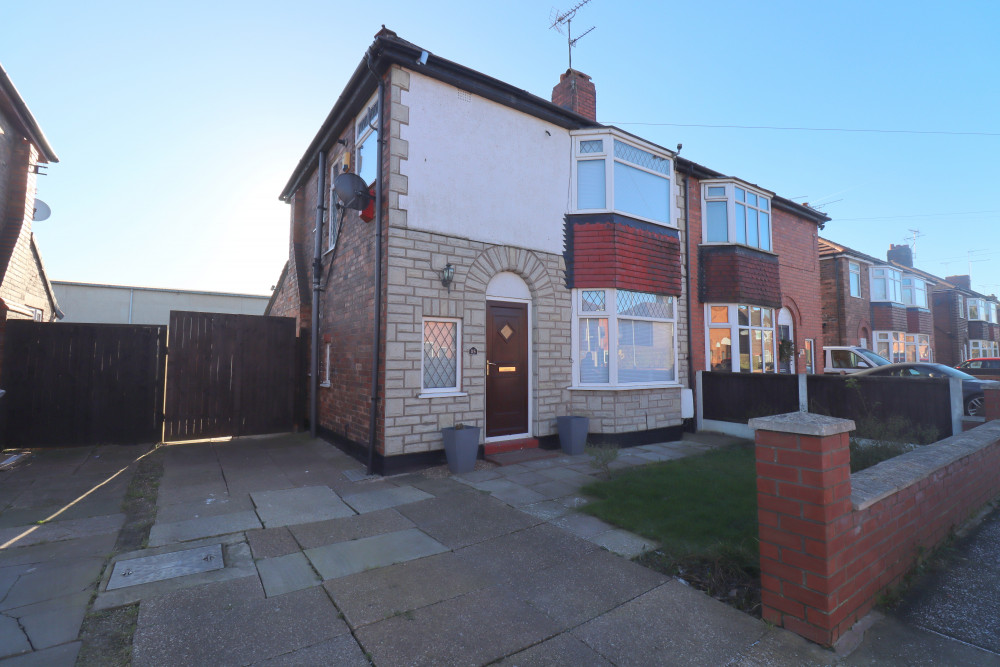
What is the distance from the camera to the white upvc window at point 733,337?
1053cm

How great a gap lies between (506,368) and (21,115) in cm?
947

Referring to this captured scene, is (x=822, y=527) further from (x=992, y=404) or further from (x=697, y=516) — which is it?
(x=992, y=404)

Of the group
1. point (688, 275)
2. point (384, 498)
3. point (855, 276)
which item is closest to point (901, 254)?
point (855, 276)

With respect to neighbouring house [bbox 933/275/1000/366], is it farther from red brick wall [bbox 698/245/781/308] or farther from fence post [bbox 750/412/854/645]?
fence post [bbox 750/412/854/645]

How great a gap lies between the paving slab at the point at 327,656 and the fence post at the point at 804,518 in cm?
230

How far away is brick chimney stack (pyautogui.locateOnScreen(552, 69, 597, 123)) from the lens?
987 centimetres

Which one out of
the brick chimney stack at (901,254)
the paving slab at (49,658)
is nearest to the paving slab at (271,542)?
the paving slab at (49,658)

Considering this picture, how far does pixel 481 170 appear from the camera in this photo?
730 centimetres

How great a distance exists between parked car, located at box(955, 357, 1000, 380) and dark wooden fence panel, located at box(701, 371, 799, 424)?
1327 centimetres

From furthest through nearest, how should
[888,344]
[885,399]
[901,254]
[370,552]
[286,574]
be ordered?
[901,254] < [888,344] < [885,399] < [370,552] < [286,574]

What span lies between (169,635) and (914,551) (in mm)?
4805

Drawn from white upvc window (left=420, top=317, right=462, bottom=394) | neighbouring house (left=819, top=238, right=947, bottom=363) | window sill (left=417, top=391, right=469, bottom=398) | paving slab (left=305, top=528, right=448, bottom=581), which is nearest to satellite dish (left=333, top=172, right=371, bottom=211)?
A: white upvc window (left=420, top=317, right=462, bottom=394)

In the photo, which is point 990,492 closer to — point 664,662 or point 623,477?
point 623,477

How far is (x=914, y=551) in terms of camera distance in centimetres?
332
